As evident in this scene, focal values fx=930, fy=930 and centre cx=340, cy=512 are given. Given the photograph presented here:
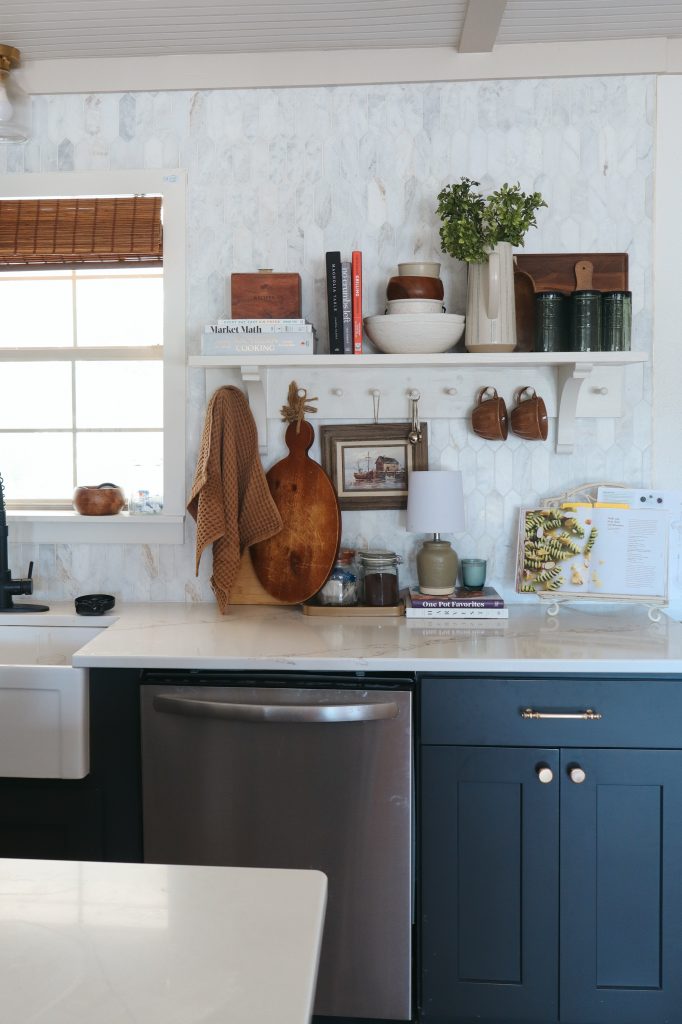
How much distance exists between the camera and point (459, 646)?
7.07 feet

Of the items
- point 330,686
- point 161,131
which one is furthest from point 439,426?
point 161,131

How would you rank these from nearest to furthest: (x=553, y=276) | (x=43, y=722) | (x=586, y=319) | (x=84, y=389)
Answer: (x=43, y=722)
(x=586, y=319)
(x=553, y=276)
(x=84, y=389)

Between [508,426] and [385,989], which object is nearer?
[385,989]

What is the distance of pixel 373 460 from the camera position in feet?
8.81

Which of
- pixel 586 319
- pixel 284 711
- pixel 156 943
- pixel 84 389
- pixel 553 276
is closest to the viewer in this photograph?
pixel 156 943

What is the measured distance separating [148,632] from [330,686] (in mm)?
548

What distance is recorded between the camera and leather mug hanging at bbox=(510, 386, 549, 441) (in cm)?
260

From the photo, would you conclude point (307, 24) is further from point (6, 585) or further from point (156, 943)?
point (156, 943)

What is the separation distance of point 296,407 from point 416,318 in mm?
447

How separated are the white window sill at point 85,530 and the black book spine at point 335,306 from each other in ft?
2.29

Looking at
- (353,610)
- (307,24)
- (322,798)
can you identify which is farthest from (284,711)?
(307,24)

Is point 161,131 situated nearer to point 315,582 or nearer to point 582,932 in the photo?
point 315,582

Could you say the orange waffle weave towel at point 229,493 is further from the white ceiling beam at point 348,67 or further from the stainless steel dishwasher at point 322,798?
the white ceiling beam at point 348,67

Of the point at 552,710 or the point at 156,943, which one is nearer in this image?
the point at 156,943
